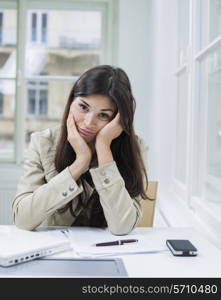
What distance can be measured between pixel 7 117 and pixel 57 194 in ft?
7.88

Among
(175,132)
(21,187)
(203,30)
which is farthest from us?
(175,132)

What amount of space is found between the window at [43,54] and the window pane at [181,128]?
4.06 feet

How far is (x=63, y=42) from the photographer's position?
3.50 meters

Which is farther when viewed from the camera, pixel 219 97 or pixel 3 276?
pixel 219 97

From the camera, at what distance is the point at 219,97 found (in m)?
1.54

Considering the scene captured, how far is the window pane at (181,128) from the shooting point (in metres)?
2.20

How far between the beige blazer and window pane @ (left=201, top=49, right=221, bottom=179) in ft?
1.40

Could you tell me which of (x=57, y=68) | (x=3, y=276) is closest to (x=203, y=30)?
(x=3, y=276)

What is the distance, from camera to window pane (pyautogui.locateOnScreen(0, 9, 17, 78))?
3445 millimetres

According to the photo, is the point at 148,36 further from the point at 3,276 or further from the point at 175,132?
the point at 3,276

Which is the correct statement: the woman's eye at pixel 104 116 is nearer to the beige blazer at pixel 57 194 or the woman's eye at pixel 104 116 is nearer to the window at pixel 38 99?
the beige blazer at pixel 57 194

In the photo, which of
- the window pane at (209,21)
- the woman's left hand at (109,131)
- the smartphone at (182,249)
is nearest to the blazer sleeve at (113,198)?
the woman's left hand at (109,131)

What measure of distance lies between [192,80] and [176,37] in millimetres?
794

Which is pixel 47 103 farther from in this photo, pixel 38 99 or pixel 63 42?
pixel 63 42
